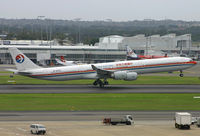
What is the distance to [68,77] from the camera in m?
76.4

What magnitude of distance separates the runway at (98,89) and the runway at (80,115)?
63.2 feet

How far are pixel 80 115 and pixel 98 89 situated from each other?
81.0 ft

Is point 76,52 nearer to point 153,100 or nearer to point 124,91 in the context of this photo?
point 124,91

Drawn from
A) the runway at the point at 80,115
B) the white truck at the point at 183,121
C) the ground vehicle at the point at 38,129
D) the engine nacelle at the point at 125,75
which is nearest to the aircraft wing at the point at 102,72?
the engine nacelle at the point at 125,75

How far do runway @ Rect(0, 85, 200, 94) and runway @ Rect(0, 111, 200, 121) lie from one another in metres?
19.3

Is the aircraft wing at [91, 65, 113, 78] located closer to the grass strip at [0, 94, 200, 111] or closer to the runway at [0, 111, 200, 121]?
the grass strip at [0, 94, 200, 111]

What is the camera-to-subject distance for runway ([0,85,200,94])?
7006cm

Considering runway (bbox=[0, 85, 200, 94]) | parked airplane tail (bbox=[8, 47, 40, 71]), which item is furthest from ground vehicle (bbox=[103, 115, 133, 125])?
parked airplane tail (bbox=[8, 47, 40, 71])

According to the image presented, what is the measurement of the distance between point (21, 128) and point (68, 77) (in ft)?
119

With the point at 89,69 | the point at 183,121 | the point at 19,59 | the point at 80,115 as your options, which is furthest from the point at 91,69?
the point at 183,121

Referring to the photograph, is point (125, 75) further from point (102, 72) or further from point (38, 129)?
point (38, 129)

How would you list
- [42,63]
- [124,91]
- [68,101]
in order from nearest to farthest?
[68,101]
[124,91]
[42,63]

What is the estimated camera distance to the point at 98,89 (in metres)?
73.1

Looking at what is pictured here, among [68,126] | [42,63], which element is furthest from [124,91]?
[42,63]
